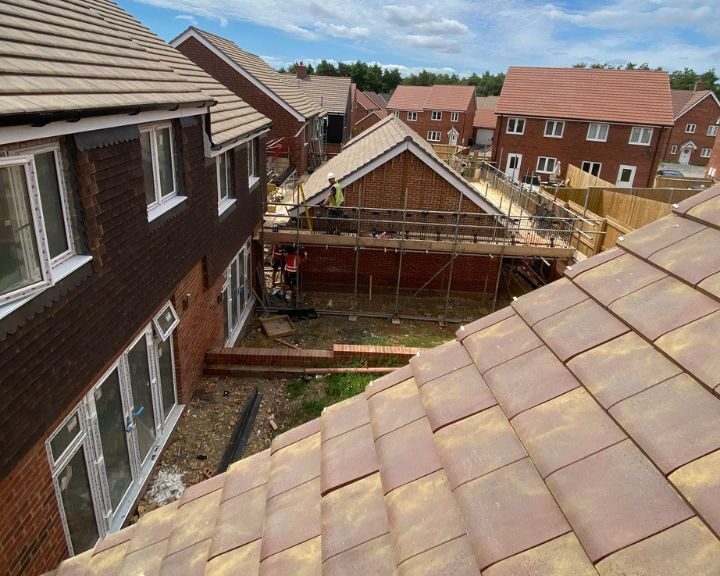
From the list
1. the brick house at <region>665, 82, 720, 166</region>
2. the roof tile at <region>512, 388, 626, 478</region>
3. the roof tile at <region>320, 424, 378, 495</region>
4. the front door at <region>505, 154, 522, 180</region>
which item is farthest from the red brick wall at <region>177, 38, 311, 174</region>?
the brick house at <region>665, 82, 720, 166</region>

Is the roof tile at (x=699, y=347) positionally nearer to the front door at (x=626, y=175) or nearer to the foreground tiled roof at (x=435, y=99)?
the front door at (x=626, y=175)

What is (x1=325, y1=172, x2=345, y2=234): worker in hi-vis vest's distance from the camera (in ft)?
49.1

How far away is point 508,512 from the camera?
4.97 feet

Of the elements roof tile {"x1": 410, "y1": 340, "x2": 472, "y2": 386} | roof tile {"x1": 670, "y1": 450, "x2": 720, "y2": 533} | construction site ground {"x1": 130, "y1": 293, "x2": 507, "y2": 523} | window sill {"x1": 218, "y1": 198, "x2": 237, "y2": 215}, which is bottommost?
construction site ground {"x1": 130, "y1": 293, "x2": 507, "y2": 523}

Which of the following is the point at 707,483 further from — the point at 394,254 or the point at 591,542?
the point at 394,254

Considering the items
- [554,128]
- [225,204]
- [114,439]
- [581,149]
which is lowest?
[114,439]

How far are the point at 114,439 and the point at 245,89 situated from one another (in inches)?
933

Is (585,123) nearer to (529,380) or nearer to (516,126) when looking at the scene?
(516,126)

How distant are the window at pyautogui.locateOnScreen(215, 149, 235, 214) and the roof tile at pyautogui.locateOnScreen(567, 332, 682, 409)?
966 centimetres

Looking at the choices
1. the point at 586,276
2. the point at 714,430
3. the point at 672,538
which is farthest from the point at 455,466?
the point at 586,276

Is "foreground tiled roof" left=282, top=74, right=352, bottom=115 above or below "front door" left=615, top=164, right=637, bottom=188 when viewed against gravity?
above

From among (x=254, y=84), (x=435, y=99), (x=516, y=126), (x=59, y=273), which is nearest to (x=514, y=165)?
(x=516, y=126)

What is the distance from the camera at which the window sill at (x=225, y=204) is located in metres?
10.6

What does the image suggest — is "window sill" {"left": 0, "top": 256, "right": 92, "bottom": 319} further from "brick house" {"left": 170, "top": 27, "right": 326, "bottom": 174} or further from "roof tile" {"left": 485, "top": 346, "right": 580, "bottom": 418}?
"brick house" {"left": 170, "top": 27, "right": 326, "bottom": 174}
